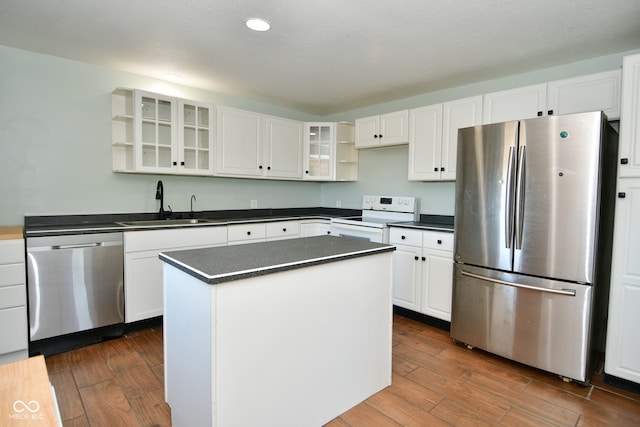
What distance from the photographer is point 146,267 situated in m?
2.97

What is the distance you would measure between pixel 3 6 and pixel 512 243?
12.1 feet

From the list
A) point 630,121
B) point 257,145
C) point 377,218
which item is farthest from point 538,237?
point 257,145

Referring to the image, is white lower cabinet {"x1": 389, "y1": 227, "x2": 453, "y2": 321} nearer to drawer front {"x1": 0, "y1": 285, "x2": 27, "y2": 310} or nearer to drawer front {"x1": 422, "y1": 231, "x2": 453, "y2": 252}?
drawer front {"x1": 422, "y1": 231, "x2": 453, "y2": 252}

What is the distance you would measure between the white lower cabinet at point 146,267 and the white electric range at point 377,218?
64.5 inches

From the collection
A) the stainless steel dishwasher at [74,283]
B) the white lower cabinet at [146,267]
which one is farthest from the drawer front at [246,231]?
the stainless steel dishwasher at [74,283]

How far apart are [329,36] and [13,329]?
9.89 ft

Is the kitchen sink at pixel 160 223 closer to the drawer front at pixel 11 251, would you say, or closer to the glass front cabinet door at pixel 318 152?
the drawer front at pixel 11 251

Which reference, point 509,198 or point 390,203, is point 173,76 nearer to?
point 390,203

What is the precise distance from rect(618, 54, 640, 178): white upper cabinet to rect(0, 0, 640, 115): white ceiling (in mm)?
329

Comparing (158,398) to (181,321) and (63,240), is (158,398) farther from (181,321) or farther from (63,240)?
(63,240)

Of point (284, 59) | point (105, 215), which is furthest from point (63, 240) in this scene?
point (284, 59)

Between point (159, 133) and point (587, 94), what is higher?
point (587, 94)

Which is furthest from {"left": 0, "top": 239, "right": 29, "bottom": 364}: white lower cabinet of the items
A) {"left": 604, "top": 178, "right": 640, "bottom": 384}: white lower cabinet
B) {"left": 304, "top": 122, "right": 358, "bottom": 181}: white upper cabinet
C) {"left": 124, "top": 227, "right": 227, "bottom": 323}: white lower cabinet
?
{"left": 604, "top": 178, "right": 640, "bottom": 384}: white lower cabinet

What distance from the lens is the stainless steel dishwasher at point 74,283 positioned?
2.47 meters
